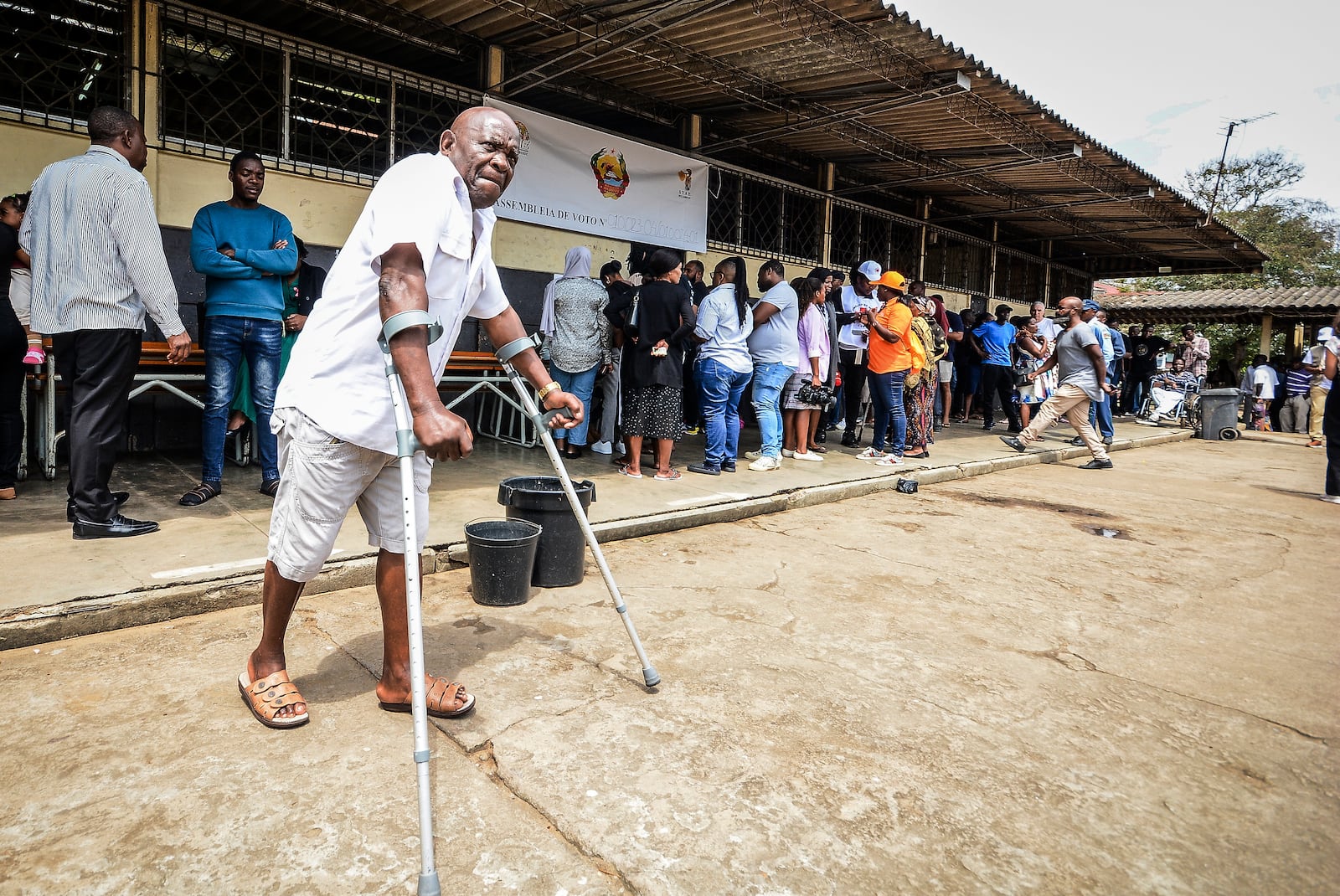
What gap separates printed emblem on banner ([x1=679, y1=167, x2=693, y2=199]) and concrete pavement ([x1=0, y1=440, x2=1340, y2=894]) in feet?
21.0

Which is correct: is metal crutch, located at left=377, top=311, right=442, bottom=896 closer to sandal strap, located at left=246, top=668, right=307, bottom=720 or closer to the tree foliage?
sandal strap, located at left=246, top=668, right=307, bottom=720

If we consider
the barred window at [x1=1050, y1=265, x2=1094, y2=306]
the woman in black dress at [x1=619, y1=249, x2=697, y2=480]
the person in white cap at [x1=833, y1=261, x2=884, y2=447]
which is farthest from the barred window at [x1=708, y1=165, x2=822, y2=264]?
the barred window at [x1=1050, y1=265, x2=1094, y2=306]

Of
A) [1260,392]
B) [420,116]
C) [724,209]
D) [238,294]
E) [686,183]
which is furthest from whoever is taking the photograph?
[1260,392]

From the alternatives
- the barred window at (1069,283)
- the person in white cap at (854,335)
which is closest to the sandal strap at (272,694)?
the person in white cap at (854,335)

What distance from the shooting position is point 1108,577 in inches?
178

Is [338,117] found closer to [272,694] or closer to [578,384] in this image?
[578,384]

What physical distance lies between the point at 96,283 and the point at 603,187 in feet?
18.9

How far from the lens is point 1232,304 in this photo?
20.3 meters

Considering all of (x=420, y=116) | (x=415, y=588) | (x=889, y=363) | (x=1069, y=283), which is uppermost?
(x=1069, y=283)

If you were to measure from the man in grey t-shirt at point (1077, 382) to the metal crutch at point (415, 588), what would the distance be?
8.39 m

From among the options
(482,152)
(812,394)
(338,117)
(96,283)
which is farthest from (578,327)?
(482,152)

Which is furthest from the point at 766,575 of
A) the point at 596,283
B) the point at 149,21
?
the point at 149,21

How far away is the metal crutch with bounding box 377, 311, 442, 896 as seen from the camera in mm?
1691

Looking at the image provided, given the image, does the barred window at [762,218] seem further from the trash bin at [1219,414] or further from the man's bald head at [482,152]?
the man's bald head at [482,152]
